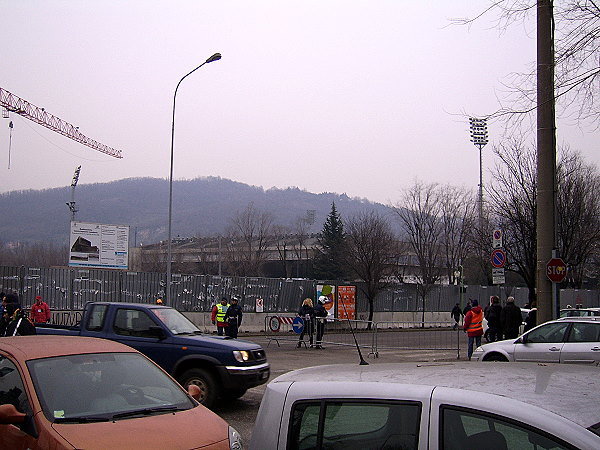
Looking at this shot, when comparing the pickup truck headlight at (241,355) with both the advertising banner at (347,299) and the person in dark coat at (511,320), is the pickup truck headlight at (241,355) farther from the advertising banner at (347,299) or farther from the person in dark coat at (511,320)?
the advertising banner at (347,299)

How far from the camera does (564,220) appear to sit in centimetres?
2711

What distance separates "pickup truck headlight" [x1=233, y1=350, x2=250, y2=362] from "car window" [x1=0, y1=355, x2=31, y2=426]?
5.41 metres

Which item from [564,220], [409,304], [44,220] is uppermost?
[44,220]

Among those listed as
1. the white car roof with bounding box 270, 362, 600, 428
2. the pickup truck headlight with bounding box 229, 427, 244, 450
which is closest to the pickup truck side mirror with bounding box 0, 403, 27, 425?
the pickup truck headlight with bounding box 229, 427, 244, 450

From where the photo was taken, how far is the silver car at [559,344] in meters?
13.3

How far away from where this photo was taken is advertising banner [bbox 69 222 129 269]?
133ft

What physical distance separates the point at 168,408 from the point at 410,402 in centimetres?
309

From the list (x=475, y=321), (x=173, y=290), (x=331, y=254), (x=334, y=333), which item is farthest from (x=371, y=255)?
(x=475, y=321)

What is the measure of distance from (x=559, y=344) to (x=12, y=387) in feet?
37.5

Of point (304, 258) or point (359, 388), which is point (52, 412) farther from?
point (304, 258)

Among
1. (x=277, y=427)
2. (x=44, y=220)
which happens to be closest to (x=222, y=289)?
(x=277, y=427)

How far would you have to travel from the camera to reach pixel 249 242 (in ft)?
313

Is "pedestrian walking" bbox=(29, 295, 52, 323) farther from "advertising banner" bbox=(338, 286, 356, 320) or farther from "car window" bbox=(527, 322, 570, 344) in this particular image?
"advertising banner" bbox=(338, 286, 356, 320)

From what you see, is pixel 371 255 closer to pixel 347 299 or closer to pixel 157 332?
→ pixel 347 299
